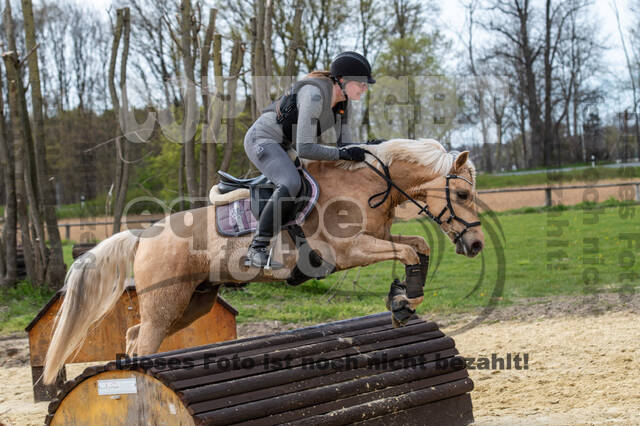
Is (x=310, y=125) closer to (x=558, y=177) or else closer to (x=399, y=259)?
(x=399, y=259)

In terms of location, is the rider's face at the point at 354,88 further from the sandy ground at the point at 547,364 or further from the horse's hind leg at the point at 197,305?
the sandy ground at the point at 547,364

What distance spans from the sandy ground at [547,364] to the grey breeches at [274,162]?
78.1 inches

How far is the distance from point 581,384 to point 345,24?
17773 mm

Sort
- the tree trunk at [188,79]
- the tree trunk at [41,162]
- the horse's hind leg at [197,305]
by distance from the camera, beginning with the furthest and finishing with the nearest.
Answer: the tree trunk at [41,162], the tree trunk at [188,79], the horse's hind leg at [197,305]

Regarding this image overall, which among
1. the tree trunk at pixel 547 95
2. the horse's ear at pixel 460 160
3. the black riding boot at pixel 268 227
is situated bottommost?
the black riding boot at pixel 268 227

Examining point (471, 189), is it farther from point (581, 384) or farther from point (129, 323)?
point (129, 323)

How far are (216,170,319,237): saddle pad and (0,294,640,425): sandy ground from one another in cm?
191

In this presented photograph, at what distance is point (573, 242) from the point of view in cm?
1152

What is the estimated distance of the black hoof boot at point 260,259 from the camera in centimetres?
353

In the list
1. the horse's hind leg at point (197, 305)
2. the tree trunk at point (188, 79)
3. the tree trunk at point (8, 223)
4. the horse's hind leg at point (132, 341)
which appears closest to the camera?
the horse's hind leg at point (132, 341)

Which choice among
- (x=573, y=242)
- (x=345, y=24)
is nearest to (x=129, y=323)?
(x=573, y=242)

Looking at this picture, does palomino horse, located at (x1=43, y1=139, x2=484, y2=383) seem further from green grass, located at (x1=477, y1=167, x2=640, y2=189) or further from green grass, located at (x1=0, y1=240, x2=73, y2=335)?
green grass, located at (x1=477, y1=167, x2=640, y2=189)

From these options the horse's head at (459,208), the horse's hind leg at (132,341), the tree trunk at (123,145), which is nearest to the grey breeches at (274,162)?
the horse's head at (459,208)

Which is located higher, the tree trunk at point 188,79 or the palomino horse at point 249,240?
the tree trunk at point 188,79
